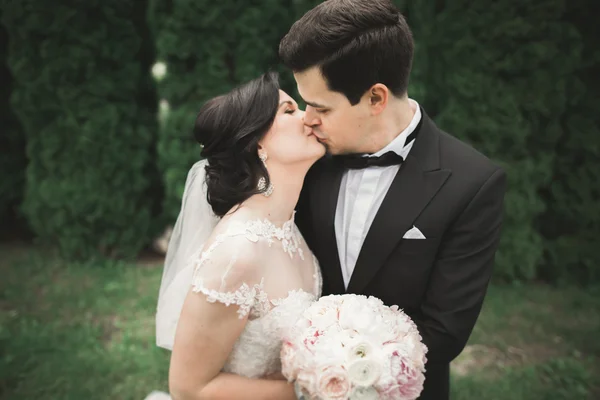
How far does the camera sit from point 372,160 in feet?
7.63

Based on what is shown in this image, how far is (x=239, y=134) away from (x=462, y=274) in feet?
3.37

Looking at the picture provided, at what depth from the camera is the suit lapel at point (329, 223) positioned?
2393 millimetres

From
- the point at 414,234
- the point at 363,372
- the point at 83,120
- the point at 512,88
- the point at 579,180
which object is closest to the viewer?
the point at 363,372

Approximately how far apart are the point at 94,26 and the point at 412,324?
4.91 metres

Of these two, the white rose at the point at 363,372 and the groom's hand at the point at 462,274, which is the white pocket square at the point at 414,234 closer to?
the groom's hand at the point at 462,274

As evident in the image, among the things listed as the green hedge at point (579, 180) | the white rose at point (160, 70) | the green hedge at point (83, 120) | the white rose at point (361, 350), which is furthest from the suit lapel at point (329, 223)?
the green hedge at point (83, 120)

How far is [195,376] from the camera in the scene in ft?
7.11

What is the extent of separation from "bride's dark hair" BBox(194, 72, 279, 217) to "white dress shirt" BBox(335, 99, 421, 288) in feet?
1.16

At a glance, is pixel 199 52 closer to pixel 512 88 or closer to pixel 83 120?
pixel 83 120

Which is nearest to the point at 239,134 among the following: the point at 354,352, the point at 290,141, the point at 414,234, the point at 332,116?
the point at 290,141

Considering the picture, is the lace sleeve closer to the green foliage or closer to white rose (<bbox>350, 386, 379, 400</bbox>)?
white rose (<bbox>350, 386, 379, 400</bbox>)

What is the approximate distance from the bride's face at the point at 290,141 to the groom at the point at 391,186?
5cm

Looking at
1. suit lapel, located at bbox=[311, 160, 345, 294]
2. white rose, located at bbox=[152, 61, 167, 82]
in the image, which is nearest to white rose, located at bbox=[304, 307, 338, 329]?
suit lapel, located at bbox=[311, 160, 345, 294]

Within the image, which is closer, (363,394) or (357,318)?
(363,394)
